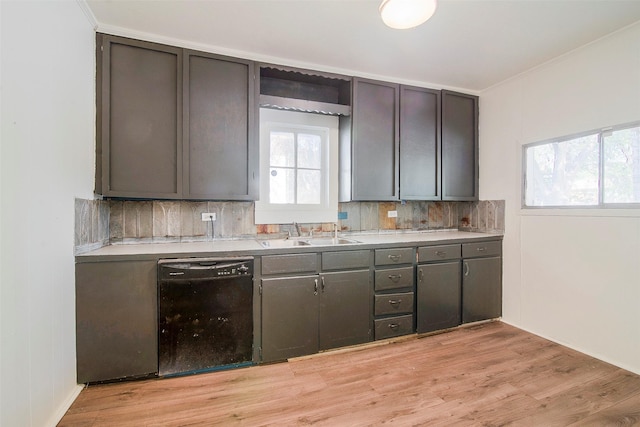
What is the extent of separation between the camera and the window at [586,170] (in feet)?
7.04

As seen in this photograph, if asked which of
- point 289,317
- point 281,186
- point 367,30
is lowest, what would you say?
point 289,317

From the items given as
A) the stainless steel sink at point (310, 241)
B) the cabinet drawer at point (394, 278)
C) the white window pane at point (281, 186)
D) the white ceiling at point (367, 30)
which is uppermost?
the white ceiling at point (367, 30)

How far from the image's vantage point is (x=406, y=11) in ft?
5.45

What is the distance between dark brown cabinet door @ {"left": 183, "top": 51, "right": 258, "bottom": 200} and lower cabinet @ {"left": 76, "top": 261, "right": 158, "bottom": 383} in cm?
71

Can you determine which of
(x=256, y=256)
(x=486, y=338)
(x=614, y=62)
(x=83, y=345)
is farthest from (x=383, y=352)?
(x=614, y=62)

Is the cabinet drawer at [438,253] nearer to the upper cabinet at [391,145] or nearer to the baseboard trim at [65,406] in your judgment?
the upper cabinet at [391,145]

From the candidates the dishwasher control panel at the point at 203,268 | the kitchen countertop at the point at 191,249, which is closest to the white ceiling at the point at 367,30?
the kitchen countertop at the point at 191,249

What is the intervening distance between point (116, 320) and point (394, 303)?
2.12 m

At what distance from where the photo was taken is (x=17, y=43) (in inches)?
50.5

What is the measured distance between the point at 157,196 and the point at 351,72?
6.81 feet

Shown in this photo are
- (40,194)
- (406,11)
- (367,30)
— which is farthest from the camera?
(367,30)

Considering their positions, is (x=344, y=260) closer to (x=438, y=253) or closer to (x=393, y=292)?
(x=393, y=292)

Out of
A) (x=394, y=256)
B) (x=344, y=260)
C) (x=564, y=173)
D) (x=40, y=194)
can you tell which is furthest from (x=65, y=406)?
(x=564, y=173)

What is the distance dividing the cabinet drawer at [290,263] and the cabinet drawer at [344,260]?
0.09m
